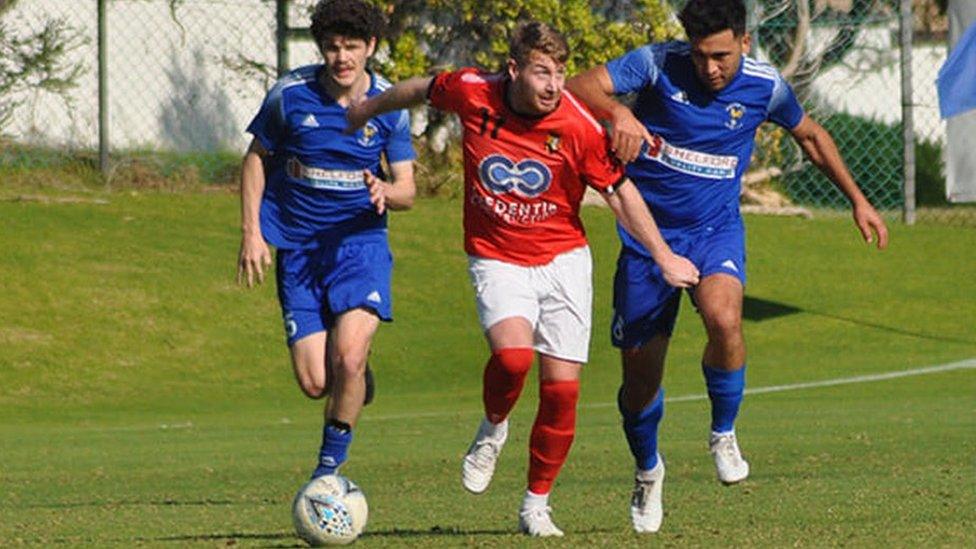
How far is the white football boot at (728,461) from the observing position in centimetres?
1038

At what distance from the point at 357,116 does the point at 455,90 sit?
2.58 feet

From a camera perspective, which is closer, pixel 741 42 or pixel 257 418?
pixel 741 42

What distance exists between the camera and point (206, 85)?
28656 mm

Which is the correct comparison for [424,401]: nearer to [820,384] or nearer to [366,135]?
[820,384]

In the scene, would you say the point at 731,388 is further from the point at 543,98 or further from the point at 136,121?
the point at 136,121

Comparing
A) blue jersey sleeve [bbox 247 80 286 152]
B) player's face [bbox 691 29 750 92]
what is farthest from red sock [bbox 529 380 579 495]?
blue jersey sleeve [bbox 247 80 286 152]

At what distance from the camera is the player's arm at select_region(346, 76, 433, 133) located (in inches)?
382

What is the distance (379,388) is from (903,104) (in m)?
9.01

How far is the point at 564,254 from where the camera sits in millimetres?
9516

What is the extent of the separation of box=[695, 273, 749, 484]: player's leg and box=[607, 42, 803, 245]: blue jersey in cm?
37

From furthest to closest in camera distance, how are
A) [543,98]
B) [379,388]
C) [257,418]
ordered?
[379,388], [257,418], [543,98]

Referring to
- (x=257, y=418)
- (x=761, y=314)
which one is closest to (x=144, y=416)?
(x=257, y=418)

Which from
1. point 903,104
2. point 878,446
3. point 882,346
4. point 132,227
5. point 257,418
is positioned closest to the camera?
point 878,446

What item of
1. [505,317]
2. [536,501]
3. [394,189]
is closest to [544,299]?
[505,317]
